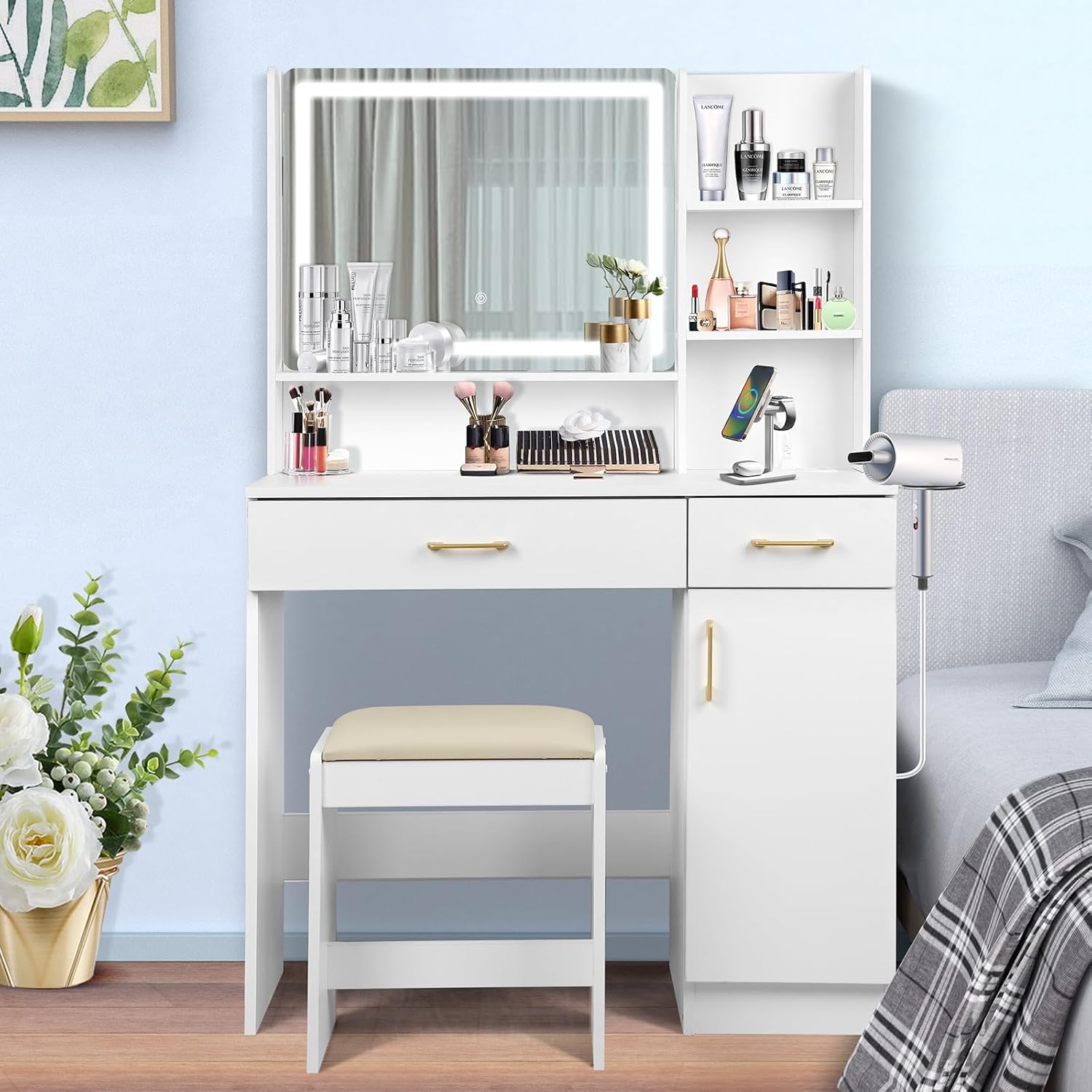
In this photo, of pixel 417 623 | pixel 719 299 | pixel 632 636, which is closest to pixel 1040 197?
pixel 719 299

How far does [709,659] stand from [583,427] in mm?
530

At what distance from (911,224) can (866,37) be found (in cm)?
36

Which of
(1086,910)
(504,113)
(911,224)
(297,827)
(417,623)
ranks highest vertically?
(504,113)

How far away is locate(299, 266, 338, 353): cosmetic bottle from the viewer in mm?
2469

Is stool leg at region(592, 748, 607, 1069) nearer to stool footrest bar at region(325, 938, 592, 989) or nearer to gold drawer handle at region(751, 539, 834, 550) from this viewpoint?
stool footrest bar at region(325, 938, 592, 989)

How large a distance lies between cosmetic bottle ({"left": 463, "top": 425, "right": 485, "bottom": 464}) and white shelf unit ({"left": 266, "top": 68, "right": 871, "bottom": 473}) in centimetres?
13

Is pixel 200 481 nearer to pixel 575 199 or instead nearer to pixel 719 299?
pixel 575 199

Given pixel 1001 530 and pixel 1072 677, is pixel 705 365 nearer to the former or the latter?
pixel 1001 530

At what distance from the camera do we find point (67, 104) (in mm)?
2451

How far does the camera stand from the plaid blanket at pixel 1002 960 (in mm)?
1451

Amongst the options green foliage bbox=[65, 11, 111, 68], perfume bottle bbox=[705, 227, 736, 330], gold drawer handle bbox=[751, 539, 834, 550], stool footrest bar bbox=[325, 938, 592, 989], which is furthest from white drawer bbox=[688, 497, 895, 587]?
green foliage bbox=[65, 11, 111, 68]

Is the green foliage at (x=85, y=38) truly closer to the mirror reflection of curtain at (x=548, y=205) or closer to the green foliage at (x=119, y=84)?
the green foliage at (x=119, y=84)

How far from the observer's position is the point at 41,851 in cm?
224

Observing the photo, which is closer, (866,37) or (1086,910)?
(1086,910)
